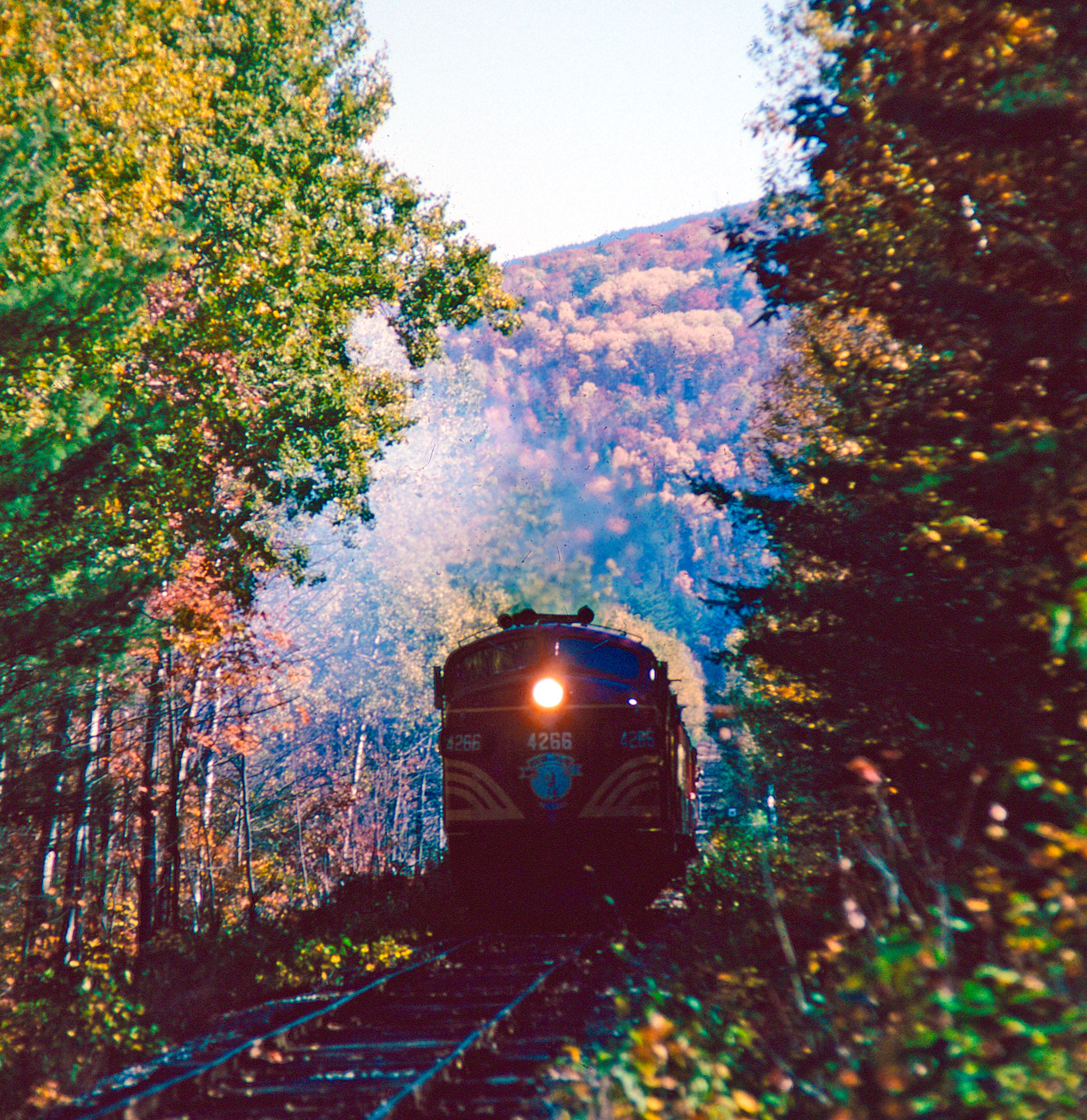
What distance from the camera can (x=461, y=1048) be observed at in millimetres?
6754

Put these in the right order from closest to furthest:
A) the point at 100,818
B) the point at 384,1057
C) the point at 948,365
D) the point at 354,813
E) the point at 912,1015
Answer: the point at 912,1015, the point at 384,1057, the point at 948,365, the point at 100,818, the point at 354,813

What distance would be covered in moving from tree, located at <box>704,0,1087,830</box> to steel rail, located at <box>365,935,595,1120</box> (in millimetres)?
3472

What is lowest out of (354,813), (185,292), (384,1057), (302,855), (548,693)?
(302,855)

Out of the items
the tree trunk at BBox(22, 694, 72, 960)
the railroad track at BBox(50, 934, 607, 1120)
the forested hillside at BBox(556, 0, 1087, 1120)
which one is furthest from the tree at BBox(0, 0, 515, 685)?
the forested hillside at BBox(556, 0, 1087, 1120)

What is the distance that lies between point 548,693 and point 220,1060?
661cm

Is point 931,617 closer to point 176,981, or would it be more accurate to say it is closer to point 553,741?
point 553,741

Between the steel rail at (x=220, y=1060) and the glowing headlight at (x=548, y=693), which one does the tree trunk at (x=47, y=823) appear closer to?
the steel rail at (x=220, y=1060)

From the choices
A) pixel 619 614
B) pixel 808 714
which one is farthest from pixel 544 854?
pixel 619 614

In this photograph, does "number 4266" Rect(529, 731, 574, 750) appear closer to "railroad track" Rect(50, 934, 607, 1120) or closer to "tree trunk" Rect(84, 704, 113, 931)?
"railroad track" Rect(50, 934, 607, 1120)

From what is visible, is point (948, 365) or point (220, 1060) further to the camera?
point (948, 365)

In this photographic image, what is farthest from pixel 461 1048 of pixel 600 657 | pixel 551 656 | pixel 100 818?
pixel 100 818

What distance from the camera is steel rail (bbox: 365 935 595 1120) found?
553 centimetres

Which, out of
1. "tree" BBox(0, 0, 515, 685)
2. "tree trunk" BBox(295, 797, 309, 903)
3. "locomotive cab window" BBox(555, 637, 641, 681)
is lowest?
"tree trunk" BBox(295, 797, 309, 903)

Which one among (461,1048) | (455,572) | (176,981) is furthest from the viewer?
(455,572)
